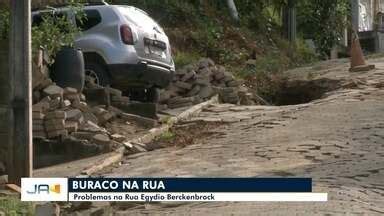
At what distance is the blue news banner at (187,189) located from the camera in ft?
18.4

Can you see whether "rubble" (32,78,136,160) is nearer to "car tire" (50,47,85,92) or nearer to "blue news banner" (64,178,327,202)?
"car tire" (50,47,85,92)

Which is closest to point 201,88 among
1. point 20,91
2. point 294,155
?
point 294,155

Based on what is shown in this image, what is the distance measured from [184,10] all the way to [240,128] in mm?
12998

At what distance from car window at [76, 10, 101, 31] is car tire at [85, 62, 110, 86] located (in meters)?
0.64

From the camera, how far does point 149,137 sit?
35.2ft

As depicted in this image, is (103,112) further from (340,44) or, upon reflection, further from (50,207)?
(340,44)

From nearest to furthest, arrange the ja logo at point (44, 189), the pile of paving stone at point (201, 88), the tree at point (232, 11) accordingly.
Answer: the ja logo at point (44, 189), the pile of paving stone at point (201, 88), the tree at point (232, 11)

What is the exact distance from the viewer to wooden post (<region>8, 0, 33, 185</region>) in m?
7.46

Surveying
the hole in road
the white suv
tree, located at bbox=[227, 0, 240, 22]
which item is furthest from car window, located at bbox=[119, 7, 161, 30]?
tree, located at bbox=[227, 0, 240, 22]

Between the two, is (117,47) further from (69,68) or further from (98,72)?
(69,68)

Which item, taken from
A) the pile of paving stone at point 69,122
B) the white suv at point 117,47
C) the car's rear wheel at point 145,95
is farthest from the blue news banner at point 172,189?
the car's rear wheel at point 145,95

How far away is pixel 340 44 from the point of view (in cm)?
3180

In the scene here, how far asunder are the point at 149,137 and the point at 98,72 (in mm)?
1927

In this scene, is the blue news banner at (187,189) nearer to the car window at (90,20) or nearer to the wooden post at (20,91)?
the wooden post at (20,91)
